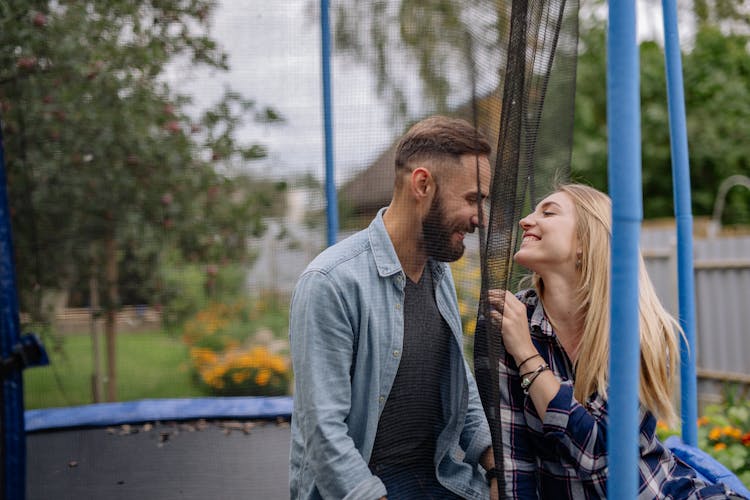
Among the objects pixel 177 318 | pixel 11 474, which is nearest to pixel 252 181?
pixel 177 318

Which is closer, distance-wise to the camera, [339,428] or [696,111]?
[339,428]

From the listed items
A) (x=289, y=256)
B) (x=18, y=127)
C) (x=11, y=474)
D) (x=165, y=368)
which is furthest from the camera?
(x=165, y=368)

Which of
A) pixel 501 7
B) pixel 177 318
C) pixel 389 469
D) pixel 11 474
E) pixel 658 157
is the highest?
pixel 658 157

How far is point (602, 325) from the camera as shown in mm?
1219

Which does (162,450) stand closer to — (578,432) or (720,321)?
(578,432)

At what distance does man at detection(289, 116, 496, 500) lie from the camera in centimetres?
109

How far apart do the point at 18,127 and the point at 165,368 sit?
104 centimetres

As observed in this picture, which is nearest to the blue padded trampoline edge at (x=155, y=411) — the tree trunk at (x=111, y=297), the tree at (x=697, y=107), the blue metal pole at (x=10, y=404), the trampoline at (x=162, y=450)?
the trampoline at (x=162, y=450)

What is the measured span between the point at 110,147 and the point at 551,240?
1418 mm

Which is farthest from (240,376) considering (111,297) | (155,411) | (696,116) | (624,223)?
(696,116)

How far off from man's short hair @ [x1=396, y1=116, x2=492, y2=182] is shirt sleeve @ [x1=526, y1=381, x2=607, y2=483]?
41 centimetres

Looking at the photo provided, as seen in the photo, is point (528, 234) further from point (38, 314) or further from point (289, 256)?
point (38, 314)

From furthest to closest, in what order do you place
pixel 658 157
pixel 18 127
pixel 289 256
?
pixel 658 157
pixel 289 256
pixel 18 127

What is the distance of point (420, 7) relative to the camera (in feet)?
4.04
